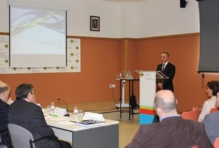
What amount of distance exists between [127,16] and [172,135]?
852 cm

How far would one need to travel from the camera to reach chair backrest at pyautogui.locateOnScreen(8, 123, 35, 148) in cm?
318

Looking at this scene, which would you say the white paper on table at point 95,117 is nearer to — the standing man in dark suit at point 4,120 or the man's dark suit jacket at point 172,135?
the standing man in dark suit at point 4,120

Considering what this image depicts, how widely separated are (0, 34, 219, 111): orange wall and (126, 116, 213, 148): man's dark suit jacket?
6.01m

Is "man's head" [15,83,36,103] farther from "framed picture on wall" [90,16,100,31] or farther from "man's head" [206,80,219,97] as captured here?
"framed picture on wall" [90,16,100,31]

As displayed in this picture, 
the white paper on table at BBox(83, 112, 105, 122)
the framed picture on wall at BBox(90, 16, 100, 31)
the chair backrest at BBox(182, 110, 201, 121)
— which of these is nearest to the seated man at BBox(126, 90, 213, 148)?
the white paper on table at BBox(83, 112, 105, 122)

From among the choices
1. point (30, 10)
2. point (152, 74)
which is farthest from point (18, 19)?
point (152, 74)

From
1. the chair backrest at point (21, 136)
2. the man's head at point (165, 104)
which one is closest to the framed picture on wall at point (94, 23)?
the chair backrest at point (21, 136)

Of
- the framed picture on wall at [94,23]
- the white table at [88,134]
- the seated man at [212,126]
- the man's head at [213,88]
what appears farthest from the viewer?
the framed picture on wall at [94,23]

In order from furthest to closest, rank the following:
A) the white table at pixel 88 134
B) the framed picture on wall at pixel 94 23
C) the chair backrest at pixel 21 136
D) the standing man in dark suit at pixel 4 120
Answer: the framed picture on wall at pixel 94 23 → the standing man in dark suit at pixel 4 120 → the white table at pixel 88 134 → the chair backrest at pixel 21 136

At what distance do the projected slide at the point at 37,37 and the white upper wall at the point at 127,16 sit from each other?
211mm

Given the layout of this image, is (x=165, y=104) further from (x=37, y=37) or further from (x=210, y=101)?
(x=37, y=37)

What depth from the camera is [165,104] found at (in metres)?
2.41

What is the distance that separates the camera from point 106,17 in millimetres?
10359

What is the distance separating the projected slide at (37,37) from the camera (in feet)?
28.5
